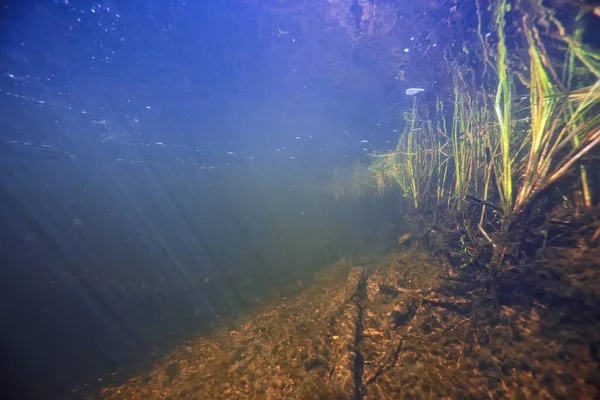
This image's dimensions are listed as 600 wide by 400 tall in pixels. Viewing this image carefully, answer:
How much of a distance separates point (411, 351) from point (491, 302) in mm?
1706

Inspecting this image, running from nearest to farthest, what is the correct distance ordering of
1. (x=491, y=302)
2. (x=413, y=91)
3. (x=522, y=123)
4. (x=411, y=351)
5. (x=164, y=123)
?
1. (x=411, y=351)
2. (x=491, y=302)
3. (x=522, y=123)
4. (x=413, y=91)
5. (x=164, y=123)

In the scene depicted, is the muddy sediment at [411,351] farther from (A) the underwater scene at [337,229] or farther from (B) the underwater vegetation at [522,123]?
(B) the underwater vegetation at [522,123]

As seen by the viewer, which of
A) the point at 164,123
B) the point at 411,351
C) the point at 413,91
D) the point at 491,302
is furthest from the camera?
the point at 164,123

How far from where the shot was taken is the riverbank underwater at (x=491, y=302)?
11.1ft

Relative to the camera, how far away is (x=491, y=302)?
429cm

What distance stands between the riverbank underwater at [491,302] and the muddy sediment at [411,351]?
20 millimetres

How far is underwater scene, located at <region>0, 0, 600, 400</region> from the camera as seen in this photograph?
12.1ft

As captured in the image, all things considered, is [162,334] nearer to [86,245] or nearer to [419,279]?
[419,279]

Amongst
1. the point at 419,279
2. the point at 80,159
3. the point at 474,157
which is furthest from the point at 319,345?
the point at 80,159

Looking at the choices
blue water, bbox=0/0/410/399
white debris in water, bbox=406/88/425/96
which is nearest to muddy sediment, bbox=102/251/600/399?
blue water, bbox=0/0/410/399

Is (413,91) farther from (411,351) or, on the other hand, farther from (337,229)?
(411,351)

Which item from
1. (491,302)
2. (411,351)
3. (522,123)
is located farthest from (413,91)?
(411,351)

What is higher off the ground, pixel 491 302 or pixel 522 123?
pixel 522 123

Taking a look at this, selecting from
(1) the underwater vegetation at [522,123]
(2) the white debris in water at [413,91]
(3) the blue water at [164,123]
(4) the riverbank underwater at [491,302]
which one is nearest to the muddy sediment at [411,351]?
(4) the riverbank underwater at [491,302]
